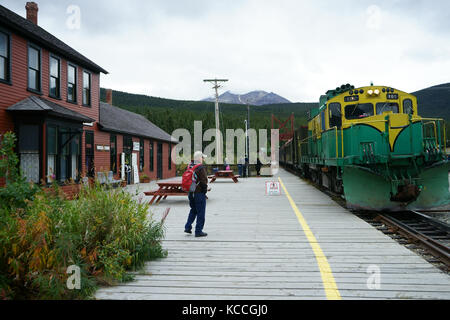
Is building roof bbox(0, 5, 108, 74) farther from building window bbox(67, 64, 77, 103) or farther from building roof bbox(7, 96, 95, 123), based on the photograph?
building roof bbox(7, 96, 95, 123)

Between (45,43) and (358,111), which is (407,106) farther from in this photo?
(45,43)

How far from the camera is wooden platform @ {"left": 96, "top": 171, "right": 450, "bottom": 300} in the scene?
4055 millimetres

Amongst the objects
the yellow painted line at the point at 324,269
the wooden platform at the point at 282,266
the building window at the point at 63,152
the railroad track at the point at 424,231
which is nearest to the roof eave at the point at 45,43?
the building window at the point at 63,152

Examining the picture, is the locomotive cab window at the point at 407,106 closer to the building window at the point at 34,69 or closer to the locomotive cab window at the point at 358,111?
the locomotive cab window at the point at 358,111

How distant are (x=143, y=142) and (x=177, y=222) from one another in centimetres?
1877

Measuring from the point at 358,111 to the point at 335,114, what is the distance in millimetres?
733

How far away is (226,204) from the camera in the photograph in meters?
12.1

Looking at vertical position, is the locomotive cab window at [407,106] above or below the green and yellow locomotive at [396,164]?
above

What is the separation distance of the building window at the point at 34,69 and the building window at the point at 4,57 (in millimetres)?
1175

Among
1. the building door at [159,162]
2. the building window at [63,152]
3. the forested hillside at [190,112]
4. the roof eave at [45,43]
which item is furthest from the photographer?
the forested hillside at [190,112]

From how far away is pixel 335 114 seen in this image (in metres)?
11.8

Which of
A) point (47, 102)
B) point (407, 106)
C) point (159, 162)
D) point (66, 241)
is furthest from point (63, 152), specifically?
point (159, 162)

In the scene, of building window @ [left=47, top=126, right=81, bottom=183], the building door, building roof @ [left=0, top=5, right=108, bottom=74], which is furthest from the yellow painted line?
the building door

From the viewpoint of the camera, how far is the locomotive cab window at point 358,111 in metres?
11.3
